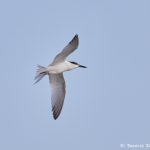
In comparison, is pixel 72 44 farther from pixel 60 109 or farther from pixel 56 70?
pixel 60 109

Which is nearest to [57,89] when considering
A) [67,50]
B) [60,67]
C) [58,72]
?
[58,72]

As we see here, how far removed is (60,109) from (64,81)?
106cm

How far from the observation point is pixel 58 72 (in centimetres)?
1862

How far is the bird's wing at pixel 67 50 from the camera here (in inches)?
719

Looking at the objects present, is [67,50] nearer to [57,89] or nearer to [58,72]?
[58,72]

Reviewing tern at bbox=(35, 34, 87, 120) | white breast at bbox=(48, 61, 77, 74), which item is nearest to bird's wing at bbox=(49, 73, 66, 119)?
tern at bbox=(35, 34, 87, 120)

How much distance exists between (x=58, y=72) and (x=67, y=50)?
0.78 m

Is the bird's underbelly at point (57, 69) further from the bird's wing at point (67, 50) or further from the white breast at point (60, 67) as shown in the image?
the bird's wing at point (67, 50)

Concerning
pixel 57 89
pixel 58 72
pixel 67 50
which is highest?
pixel 67 50

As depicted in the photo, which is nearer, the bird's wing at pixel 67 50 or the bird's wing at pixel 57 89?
the bird's wing at pixel 67 50

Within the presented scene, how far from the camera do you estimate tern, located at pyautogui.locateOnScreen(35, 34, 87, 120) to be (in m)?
18.3

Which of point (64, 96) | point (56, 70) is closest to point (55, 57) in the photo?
point (56, 70)

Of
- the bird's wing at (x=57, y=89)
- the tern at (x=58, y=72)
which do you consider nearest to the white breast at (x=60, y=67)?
the tern at (x=58, y=72)

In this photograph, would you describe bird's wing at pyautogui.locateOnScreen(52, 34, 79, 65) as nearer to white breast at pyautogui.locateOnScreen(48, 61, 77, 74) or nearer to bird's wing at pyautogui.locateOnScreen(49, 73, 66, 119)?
white breast at pyautogui.locateOnScreen(48, 61, 77, 74)
